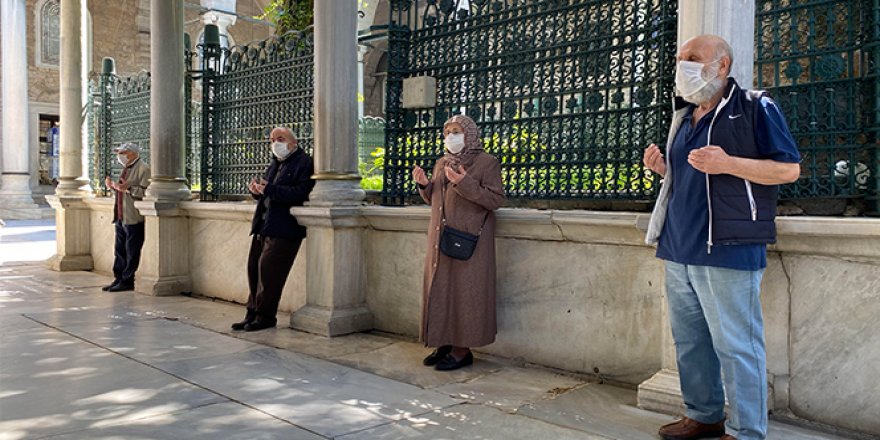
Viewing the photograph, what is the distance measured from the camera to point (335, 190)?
622cm

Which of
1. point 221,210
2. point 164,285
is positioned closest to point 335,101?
point 221,210

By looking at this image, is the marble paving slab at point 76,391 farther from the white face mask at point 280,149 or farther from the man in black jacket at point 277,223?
the white face mask at point 280,149

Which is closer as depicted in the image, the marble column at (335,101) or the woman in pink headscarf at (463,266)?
the woman in pink headscarf at (463,266)

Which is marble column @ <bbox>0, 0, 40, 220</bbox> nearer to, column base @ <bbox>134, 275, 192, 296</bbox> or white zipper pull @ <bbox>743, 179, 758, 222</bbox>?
column base @ <bbox>134, 275, 192, 296</bbox>

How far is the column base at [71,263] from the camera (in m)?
10.6

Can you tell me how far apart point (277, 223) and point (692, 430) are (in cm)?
396

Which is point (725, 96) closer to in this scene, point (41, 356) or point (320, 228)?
point (320, 228)

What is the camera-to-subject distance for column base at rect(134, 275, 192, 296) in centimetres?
837

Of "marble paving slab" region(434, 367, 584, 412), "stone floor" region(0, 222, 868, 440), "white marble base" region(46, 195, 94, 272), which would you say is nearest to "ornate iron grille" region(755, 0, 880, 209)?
"stone floor" region(0, 222, 868, 440)

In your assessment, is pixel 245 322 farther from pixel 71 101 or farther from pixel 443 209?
pixel 71 101

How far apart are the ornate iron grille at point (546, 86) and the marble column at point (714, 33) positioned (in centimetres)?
56

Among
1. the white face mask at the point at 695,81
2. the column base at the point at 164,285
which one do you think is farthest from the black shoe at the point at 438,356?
the column base at the point at 164,285

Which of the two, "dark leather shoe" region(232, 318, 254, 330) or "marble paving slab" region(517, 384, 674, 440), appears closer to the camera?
"marble paving slab" region(517, 384, 674, 440)

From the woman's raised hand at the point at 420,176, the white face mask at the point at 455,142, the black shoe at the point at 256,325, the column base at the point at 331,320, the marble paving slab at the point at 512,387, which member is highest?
the white face mask at the point at 455,142
